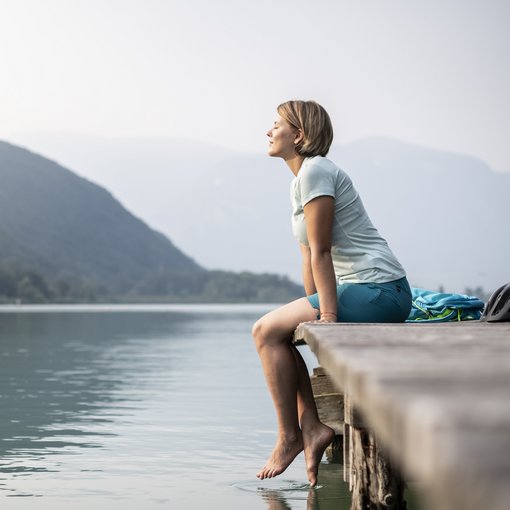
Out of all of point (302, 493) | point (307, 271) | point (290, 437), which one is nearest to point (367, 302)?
point (307, 271)

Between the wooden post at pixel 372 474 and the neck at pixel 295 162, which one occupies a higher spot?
the neck at pixel 295 162

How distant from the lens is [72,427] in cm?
904

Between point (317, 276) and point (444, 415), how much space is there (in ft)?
12.0

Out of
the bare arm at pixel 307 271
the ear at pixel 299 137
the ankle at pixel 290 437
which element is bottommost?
the ankle at pixel 290 437

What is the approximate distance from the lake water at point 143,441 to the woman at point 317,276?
60 centimetres

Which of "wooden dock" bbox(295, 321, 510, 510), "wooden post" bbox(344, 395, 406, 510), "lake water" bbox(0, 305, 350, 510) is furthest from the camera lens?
"lake water" bbox(0, 305, 350, 510)

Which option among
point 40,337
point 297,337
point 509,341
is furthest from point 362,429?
point 40,337

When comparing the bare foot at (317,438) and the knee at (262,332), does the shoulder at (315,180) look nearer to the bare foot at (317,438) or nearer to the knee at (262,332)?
the knee at (262,332)

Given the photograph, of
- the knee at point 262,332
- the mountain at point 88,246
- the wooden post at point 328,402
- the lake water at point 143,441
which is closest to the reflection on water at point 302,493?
the lake water at point 143,441

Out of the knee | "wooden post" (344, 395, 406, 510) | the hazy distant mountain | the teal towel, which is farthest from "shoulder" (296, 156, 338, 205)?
the hazy distant mountain

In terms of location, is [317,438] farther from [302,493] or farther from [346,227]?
[346,227]

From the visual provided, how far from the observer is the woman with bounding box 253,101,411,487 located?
4762 millimetres

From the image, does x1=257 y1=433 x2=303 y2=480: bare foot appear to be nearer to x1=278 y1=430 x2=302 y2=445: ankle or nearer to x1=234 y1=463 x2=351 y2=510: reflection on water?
x1=278 y1=430 x2=302 y2=445: ankle

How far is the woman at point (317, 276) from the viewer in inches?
187
